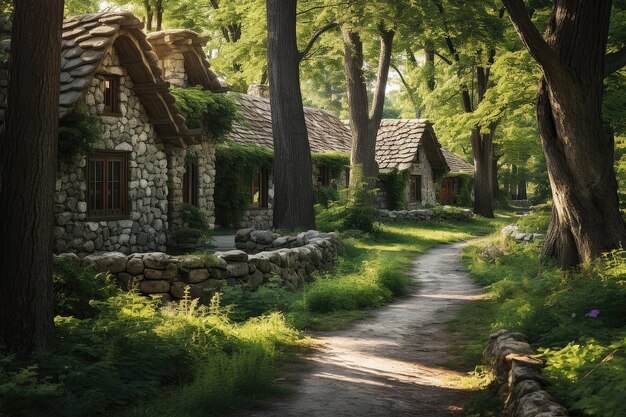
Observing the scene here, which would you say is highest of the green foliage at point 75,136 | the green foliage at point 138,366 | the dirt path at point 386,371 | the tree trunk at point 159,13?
the tree trunk at point 159,13

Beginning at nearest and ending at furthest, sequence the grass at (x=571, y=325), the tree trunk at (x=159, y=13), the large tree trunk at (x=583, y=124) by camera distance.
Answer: the grass at (x=571, y=325) → the large tree trunk at (x=583, y=124) → the tree trunk at (x=159, y=13)

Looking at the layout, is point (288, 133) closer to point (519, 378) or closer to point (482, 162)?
point (519, 378)

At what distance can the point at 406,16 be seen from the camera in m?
21.2

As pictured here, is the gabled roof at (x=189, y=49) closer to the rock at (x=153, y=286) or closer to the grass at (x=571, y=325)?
the rock at (x=153, y=286)

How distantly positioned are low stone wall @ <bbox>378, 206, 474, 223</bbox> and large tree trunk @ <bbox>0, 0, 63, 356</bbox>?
23.7 metres

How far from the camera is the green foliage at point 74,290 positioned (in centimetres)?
848

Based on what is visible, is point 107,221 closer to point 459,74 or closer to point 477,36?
point 477,36

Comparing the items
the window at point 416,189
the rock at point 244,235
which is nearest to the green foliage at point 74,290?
the rock at point 244,235

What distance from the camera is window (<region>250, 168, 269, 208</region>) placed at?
1073 inches

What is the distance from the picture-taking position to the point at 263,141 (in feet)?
92.8

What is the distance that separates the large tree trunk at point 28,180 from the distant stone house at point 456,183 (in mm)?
39925

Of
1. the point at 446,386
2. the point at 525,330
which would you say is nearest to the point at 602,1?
the point at 525,330

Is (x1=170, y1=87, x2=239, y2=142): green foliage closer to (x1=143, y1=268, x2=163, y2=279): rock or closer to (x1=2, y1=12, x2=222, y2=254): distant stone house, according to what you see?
(x1=2, y1=12, x2=222, y2=254): distant stone house

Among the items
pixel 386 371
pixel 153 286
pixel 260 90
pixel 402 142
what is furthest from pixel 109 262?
pixel 402 142
